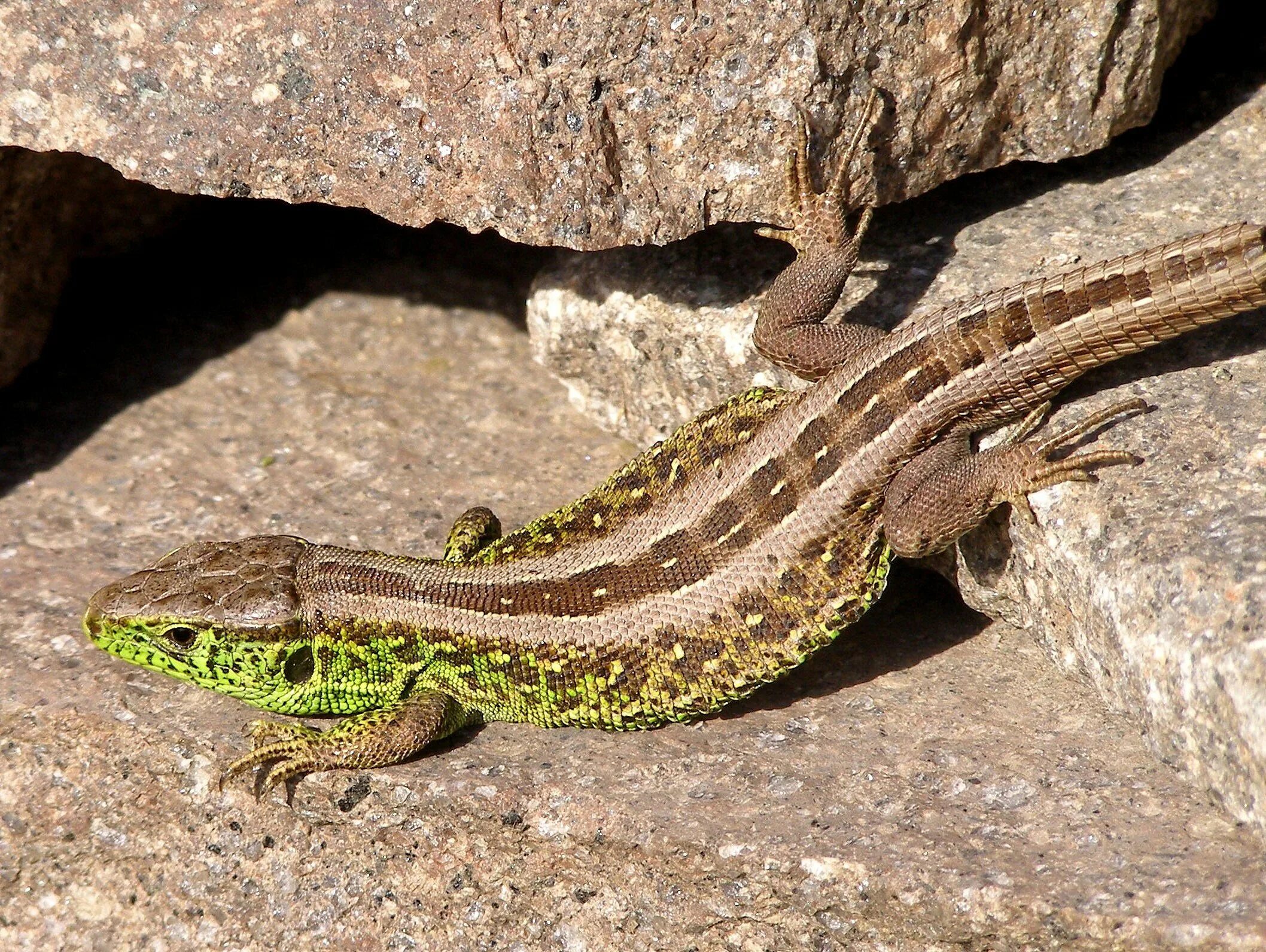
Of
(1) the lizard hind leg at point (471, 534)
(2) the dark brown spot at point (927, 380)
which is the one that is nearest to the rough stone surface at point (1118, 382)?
(2) the dark brown spot at point (927, 380)

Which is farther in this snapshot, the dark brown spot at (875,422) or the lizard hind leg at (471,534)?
the lizard hind leg at (471,534)

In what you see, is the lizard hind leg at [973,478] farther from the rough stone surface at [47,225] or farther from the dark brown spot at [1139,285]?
the rough stone surface at [47,225]

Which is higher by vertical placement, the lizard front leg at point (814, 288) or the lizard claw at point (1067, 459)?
the lizard front leg at point (814, 288)

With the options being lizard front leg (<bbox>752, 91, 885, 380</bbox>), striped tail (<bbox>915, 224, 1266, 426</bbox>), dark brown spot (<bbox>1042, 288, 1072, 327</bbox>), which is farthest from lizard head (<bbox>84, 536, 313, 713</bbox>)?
dark brown spot (<bbox>1042, 288, 1072, 327</bbox>)

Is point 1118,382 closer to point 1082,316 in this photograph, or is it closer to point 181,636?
point 1082,316

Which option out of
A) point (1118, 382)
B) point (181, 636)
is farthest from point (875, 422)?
point (181, 636)

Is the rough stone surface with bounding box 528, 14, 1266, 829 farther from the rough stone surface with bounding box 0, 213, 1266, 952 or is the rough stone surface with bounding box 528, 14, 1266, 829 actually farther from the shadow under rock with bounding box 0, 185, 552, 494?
the shadow under rock with bounding box 0, 185, 552, 494

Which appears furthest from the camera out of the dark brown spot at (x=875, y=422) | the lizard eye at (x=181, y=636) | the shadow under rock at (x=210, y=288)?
the shadow under rock at (x=210, y=288)
